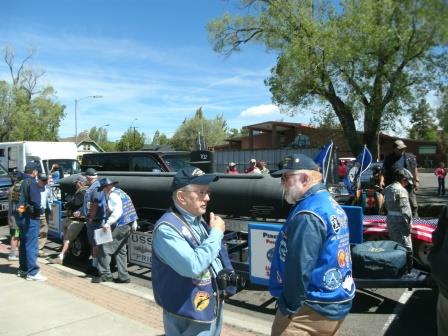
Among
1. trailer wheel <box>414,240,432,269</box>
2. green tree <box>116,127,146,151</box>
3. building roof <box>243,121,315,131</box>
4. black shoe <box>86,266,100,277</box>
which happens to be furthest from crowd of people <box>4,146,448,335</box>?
green tree <box>116,127,146,151</box>

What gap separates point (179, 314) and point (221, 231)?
0.53 meters

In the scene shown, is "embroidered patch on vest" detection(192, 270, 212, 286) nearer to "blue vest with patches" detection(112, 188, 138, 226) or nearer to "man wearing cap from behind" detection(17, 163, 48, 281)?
"blue vest with patches" detection(112, 188, 138, 226)

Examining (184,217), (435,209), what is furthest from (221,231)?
(435,209)

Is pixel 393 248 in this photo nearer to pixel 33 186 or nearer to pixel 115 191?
pixel 115 191

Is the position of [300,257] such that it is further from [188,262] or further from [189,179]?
[189,179]

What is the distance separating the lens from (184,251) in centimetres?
269

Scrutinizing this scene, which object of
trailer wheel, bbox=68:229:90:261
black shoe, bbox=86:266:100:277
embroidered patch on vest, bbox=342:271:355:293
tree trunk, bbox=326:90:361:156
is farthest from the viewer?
tree trunk, bbox=326:90:361:156

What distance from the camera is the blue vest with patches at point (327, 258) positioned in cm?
277

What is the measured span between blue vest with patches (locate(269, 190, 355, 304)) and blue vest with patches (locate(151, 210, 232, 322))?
0.41 metres

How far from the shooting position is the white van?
67.0ft

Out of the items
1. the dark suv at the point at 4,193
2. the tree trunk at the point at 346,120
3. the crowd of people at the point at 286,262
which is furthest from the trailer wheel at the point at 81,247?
the tree trunk at the point at 346,120

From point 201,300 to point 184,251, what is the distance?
1.12ft

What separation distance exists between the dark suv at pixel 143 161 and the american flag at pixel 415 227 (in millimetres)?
5136

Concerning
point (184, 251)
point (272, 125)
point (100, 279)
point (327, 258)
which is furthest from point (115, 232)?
point (272, 125)
